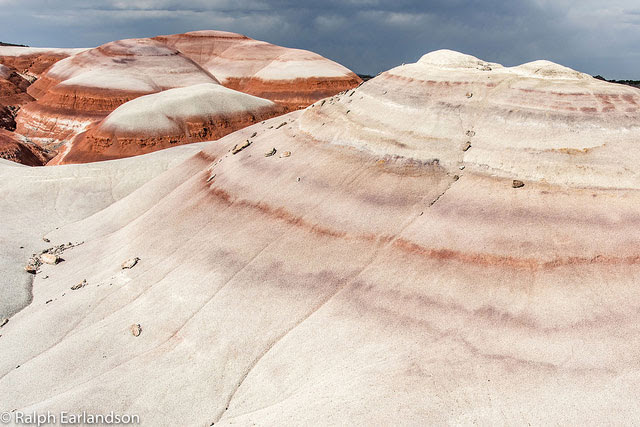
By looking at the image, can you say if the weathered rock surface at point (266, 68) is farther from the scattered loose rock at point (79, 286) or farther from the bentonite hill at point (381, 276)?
the scattered loose rock at point (79, 286)

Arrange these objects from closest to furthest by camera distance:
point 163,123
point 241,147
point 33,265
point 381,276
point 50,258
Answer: point 381,276 → point 33,265 → point 50,258 → point 241,147 → point 163,123

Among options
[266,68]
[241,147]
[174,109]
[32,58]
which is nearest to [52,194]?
[241,147]

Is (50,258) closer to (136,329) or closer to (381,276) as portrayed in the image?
(136,329)

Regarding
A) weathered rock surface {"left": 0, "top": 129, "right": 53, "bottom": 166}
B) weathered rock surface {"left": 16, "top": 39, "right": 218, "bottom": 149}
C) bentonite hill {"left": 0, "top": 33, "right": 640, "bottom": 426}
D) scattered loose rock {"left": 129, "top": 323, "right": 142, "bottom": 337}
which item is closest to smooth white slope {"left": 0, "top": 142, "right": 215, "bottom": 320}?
bentonite hill {"left": 0, "top": 33, "right": 640, "bottom": 426}

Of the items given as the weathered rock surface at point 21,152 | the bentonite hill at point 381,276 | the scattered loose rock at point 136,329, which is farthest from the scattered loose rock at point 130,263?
the weathered rock surface at point 21,152

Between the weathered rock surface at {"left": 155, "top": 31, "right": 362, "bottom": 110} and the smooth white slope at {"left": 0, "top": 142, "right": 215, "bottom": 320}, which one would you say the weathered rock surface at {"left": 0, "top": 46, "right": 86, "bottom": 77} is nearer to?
the weathered rock surface at {"left": 155, "top": 31, "right": 362, "bottom": 110}

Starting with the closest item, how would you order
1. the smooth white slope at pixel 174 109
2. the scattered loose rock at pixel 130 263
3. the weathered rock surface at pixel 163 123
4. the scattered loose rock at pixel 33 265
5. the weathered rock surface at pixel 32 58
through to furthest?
the scattered loose rock at pixel 130 263, the scattered loose rock at pixel 33 265, the weathered rock surface at pixel 163 123, the smooth white slope at pixel 174 109, the weathered rock surface at pixel 32 58
